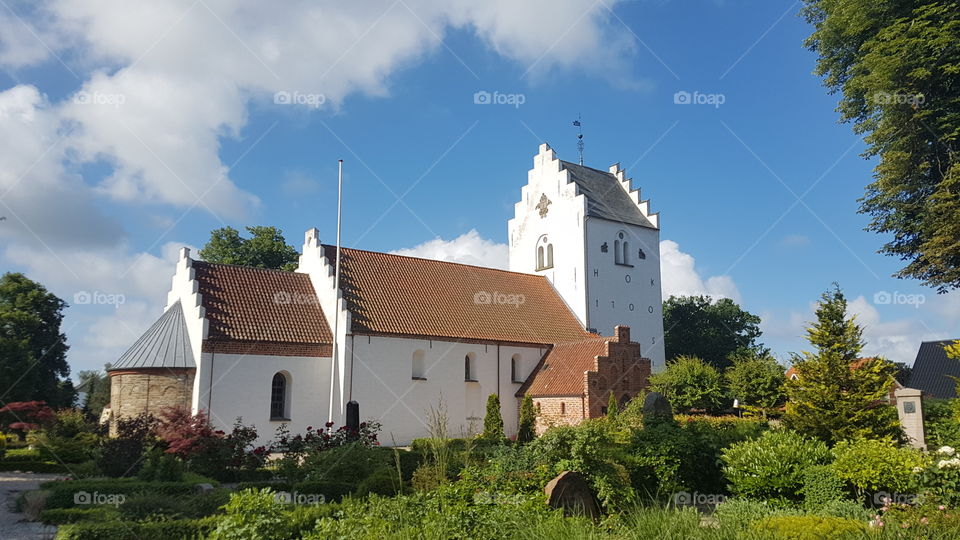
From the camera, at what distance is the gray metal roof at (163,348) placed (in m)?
21.5

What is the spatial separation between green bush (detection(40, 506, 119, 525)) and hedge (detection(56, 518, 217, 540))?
0.98 metres

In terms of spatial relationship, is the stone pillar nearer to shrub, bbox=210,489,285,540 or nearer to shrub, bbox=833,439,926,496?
shrub, bbox=833,439,926,496

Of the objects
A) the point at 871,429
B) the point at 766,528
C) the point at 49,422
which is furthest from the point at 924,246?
the point at 49,422

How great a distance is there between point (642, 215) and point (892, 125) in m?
14.9

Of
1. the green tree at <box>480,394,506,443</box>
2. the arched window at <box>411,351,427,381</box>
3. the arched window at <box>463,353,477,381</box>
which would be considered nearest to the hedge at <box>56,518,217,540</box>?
the green tree at <box>480,394,506,443</box>

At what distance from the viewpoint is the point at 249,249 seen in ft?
134

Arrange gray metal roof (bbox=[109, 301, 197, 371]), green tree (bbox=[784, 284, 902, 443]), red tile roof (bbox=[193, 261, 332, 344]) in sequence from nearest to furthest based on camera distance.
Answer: green tree (bbox=[784, 284, 902, 443]) < gray metal roof (bbox=[109, 301, 197, 371]) < red tile roof (bbox=[193, 261, 332, 344])

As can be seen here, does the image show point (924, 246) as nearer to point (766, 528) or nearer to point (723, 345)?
point (766, 528)

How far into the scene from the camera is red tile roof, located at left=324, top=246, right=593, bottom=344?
85.0ft

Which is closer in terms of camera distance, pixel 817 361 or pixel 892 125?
pixel 817 361

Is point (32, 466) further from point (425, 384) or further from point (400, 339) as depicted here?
point (425, 384)

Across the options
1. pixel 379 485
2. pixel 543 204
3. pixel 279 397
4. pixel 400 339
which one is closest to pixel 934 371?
pixel 543 204

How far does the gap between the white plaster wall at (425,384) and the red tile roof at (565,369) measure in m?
0.94

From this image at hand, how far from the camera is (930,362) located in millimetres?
40906
